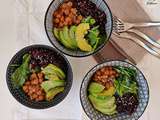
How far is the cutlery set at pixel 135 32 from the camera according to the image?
816 millimetres

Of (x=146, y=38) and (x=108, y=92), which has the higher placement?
(x=146, y=38)

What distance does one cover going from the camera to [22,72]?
31.3 inches

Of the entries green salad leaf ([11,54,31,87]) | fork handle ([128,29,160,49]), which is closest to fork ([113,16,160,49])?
fork handle ([128,29,160,49])

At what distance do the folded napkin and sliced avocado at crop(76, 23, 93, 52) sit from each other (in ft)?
0.14

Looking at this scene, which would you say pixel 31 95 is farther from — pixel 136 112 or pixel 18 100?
pixel 136 112

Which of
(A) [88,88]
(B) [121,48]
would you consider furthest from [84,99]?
(B) [121,48]

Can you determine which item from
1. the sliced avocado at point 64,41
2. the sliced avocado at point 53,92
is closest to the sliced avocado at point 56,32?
the sliced avocado at point 64,41

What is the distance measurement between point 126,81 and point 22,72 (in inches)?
9.2

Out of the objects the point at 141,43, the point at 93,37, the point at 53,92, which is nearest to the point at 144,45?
the point at 141,43

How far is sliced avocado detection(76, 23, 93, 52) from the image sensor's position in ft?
2.55

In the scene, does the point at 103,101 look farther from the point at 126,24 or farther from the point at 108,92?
the point at 126,24

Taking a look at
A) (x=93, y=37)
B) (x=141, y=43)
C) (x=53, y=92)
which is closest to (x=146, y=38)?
(x=141, y=43)

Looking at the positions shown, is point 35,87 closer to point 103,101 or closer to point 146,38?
point 103,101

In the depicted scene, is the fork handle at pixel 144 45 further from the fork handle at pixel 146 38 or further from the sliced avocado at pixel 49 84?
the sliced avocado at pixel 49 84
